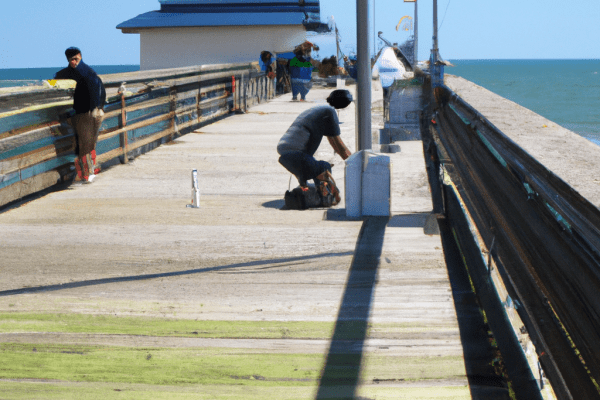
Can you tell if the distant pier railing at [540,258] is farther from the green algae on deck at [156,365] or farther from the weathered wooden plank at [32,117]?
the weathered wooden plank at [32,117]

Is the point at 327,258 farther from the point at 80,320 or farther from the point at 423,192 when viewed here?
the point at 423,192

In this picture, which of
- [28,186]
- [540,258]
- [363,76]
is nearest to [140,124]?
[28,186]

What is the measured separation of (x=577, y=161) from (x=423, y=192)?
5.16m

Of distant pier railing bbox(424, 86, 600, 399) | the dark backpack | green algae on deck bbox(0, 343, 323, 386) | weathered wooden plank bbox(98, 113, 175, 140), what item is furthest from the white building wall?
green algae on deck bbox(0, 343, 323, 386)

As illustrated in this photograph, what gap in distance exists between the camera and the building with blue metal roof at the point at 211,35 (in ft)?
129

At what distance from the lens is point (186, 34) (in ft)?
131

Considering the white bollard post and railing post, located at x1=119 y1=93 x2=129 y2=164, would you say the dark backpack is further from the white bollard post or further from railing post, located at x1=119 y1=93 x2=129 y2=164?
railing post, located at x1=119 y1=93 x2=129 y2=164

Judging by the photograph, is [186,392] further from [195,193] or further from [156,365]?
[195,193]

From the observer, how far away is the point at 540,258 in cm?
318

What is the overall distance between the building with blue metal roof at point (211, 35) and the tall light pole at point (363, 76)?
3261cm

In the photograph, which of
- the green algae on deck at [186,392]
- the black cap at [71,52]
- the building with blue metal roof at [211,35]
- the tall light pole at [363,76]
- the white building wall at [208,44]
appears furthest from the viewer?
the white building wall at [208,44]

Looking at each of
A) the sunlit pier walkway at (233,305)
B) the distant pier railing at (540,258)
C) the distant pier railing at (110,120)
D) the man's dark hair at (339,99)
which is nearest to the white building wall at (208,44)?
the distant pier railing at (110,120)

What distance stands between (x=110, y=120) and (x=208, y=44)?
3006 centimetres

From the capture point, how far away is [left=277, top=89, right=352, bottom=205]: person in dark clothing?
781cm
